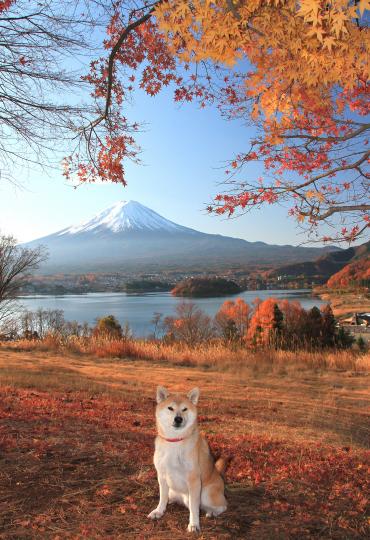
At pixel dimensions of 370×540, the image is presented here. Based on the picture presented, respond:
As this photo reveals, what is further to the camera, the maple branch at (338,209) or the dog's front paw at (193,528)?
the maple branch at (338,209)

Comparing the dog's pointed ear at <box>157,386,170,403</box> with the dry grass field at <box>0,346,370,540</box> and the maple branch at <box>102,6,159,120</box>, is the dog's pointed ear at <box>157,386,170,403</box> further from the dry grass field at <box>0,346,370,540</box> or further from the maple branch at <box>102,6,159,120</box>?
the maple branch at <box>102,6,159,120</box>

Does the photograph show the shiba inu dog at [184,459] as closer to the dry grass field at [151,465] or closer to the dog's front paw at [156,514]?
the dog's front paw at [156,514]

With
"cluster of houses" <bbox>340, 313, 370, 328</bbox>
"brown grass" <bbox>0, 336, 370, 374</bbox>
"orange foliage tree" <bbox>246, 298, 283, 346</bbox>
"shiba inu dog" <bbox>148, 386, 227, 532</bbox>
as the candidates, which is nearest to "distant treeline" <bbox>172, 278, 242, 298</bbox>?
"orange foliage tree" <bbox>246, 298, 283, 346</bbox>

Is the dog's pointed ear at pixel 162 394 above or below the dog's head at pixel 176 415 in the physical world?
above

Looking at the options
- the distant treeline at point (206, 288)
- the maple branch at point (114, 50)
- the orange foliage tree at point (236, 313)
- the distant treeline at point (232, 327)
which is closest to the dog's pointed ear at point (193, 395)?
the maple branch at point (114, 50)

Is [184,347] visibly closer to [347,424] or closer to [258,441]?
[347,424]

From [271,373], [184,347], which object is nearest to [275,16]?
[271,373]
